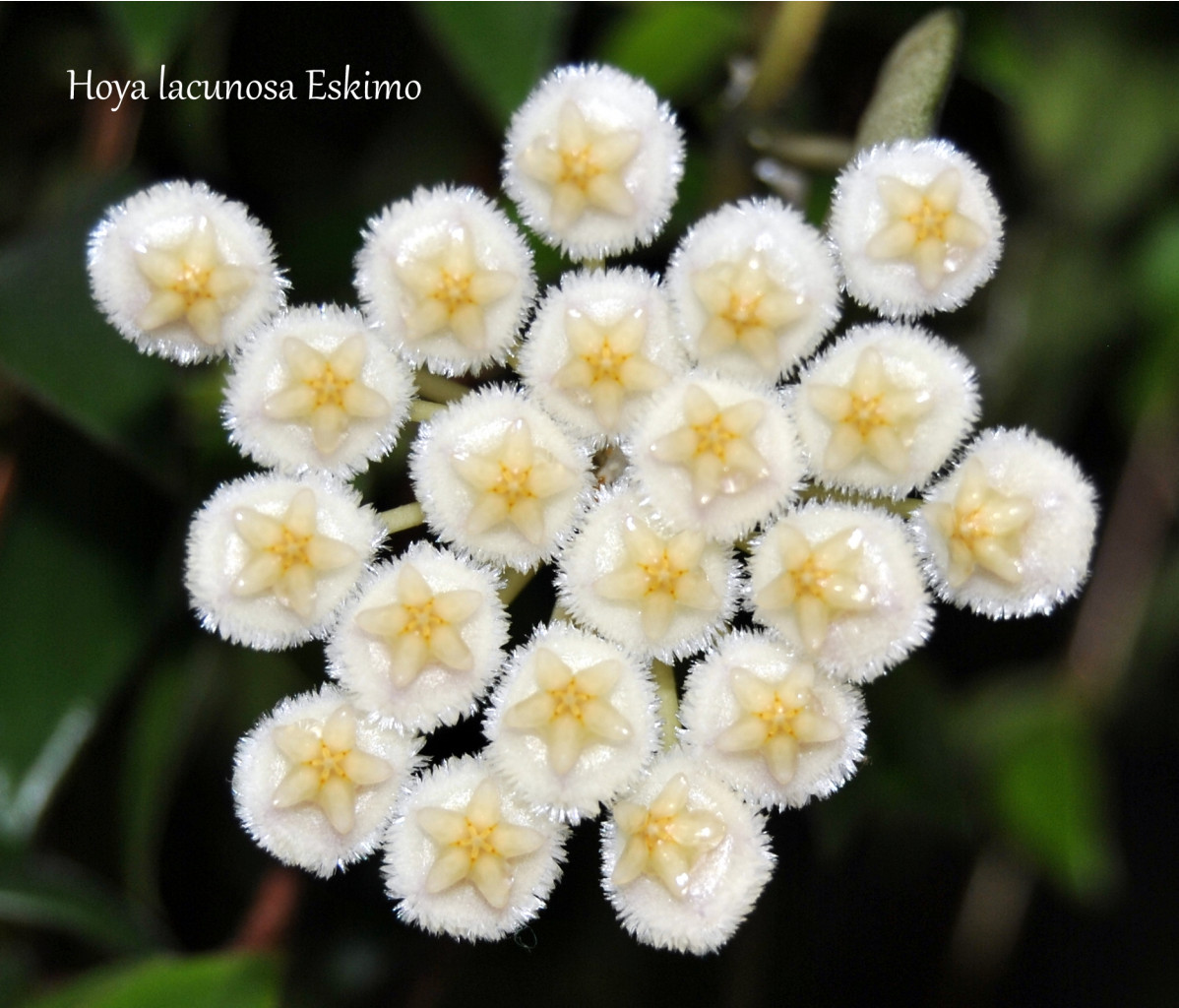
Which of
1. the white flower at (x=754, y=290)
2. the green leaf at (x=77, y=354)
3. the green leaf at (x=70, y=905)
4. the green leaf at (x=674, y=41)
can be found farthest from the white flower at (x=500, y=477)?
the green leaf at (x=70, y=905)

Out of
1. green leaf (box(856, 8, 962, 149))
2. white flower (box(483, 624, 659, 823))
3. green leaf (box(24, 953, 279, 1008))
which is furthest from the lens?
green leaf (box(24, 953, 279, 1008))

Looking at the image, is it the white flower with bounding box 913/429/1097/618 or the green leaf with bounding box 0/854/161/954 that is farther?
the green leaf with bounding box 0/854/161/954

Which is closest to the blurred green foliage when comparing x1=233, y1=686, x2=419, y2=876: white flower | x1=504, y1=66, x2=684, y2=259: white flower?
x1=504, y1=66, x2=684, y2=259: white flower

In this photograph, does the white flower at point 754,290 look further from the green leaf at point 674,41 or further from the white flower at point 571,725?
the green leaf at point 674,41

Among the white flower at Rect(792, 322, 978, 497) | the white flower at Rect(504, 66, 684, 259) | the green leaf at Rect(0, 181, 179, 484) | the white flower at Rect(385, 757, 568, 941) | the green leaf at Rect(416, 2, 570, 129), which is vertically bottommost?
the white flower at Rect(385, 757, 568, 941)

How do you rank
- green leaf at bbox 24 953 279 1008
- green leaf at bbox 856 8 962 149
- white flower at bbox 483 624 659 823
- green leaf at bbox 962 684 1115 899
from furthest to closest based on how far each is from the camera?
green leaf at bbox 962 684 1115 899 < green leaf at bbox 24 953 279 1008 < green leaf at bbox 856 8 962 149 < white flower at bbox 483 624 659 823

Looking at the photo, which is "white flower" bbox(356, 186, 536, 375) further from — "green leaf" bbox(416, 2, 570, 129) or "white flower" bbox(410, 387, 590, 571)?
"green leaf" bbox(416, 2, 570, 129)

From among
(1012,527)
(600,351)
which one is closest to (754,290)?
(600,351)
